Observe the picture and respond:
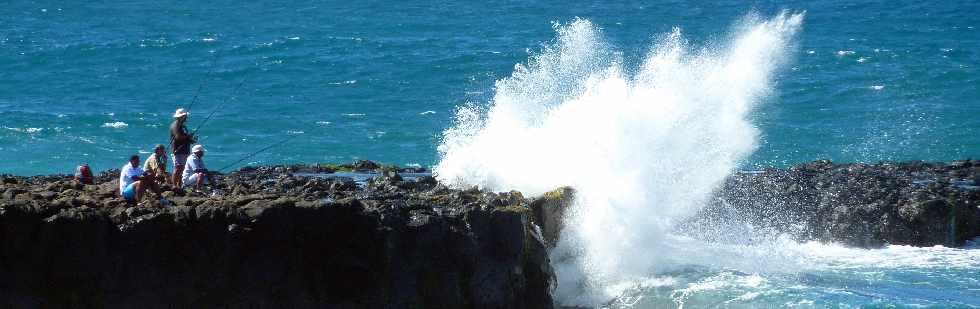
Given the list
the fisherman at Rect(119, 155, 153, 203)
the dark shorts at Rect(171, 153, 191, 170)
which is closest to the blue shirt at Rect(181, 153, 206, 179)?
the dark shorts at Rect(171, 153, 191, 170)

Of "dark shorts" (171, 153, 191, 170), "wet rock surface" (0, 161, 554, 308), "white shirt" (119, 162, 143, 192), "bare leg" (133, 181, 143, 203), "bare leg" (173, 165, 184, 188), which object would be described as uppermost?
"dark shorts" (171, 153, 191, 170)

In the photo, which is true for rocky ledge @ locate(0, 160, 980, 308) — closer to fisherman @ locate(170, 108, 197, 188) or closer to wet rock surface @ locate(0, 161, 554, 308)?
wet rock surface @ locate(0, 161, 554, 308)

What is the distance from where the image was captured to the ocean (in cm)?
2602

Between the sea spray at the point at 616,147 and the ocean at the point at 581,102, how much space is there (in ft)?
0.23

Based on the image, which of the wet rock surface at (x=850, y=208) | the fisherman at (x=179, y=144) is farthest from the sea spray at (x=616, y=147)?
the fisherman at (x=179, y=144)

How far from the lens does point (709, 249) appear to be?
27.9m

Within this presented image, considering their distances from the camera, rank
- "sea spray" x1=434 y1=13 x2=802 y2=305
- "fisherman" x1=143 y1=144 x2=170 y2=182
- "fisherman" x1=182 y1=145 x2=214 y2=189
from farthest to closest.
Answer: "sea spray" x1=434 y1=13 x2=802 y2=305 → "fisherman" x1=182 y1=145 x2=214 y2=189 → "fisherman" x1=143 y1=144 x2=170 y2=182

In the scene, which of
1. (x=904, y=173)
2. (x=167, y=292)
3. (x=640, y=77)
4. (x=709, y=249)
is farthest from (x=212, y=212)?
(x=904, y=173)

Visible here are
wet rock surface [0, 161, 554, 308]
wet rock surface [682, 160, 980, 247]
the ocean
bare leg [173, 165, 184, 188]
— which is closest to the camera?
wet rock surface [0, 161, 554, 308]

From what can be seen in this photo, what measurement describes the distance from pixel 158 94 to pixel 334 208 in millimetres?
39681

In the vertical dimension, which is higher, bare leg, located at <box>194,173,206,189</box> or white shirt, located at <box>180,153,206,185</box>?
white shirt, located at <box>180,153,206,185</box>

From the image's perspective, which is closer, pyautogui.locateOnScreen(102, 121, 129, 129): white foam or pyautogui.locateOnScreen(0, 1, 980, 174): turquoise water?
pyautogui.locateOnScreen(0, 1, 980, 174): turquoise water

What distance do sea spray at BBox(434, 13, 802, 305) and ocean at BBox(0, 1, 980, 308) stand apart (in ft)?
0.23

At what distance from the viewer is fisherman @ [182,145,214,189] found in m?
23.4
